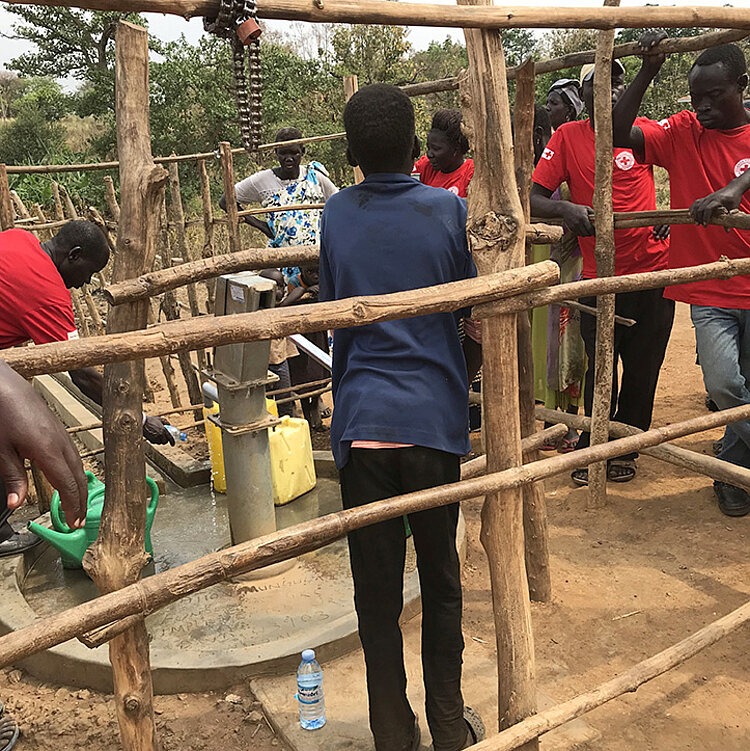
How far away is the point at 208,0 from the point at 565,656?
2517 millimetres

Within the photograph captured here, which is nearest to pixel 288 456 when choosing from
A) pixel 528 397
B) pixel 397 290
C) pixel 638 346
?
pixel 528 397

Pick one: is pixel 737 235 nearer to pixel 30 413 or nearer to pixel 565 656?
pixel 565 656

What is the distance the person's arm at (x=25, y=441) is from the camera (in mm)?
1118

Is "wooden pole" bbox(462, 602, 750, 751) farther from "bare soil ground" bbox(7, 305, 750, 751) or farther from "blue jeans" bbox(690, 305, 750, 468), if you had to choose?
"blue jeans" bbox(690, 305, 750, 468)

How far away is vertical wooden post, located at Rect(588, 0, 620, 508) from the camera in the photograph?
12.0ft

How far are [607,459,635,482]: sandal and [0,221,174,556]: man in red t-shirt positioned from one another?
2508 mm

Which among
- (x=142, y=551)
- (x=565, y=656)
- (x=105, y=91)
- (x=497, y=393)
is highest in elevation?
(x=105, y=91)

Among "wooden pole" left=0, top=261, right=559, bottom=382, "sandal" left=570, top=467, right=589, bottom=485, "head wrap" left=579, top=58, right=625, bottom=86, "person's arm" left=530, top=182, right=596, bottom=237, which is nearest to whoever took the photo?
"wooden pole" left=0, top=261, right=559, bottom=382

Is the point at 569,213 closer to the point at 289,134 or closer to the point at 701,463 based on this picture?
the point at 701,463

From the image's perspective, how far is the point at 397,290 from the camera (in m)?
2.07

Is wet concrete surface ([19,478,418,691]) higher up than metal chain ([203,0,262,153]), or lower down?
lower down

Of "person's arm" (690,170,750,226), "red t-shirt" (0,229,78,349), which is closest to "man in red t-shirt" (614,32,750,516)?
"person's arm" (690,170,750,226)

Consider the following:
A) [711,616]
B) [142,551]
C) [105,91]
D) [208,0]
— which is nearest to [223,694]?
[142,551]

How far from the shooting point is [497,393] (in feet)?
7.06
